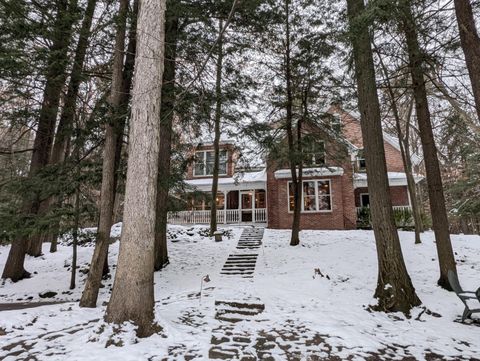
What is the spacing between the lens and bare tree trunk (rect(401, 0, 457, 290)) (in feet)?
23.0

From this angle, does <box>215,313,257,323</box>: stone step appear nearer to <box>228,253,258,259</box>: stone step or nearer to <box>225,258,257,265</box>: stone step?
<box>225,258,257,265</box>: stone step

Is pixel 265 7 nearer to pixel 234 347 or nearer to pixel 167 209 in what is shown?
pixel 167 209

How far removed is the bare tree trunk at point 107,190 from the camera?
5.97 m

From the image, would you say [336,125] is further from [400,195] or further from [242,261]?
[400,195]

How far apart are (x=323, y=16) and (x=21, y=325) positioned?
12.7m

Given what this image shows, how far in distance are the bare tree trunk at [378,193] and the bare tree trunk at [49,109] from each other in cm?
635

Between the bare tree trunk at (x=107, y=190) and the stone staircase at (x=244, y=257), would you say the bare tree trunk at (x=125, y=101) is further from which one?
the stone staircase at (x=244, y=257)

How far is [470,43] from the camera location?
4.60 metres

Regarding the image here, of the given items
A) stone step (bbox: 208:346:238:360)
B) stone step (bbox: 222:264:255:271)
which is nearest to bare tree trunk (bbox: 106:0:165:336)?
stone step (bbox: 208:346:238:360)

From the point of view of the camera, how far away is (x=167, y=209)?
938 centimetres

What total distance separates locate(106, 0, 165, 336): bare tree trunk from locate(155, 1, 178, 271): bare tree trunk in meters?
1.96

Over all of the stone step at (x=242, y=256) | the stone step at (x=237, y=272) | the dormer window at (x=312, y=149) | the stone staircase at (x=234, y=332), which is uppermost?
the dormer window at (x=312, y=149)

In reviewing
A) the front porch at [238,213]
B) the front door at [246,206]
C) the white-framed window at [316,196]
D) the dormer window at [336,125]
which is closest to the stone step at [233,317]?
the dormer window at [336,125]

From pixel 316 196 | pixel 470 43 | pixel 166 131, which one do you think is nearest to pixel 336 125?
pixel 316 196
